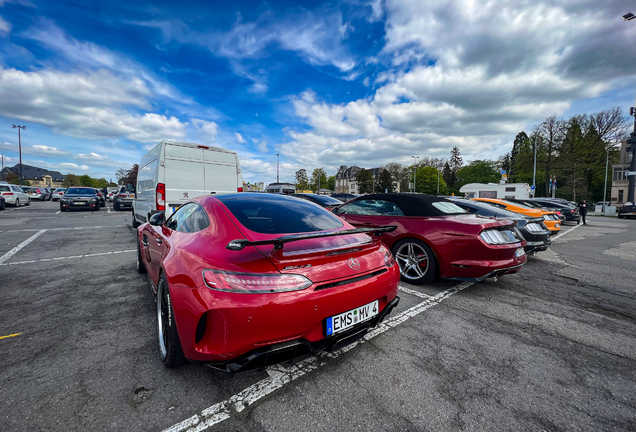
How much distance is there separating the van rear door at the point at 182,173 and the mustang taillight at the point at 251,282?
6.20m

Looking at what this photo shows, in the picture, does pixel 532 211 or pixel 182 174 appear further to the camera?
pixel 532 211

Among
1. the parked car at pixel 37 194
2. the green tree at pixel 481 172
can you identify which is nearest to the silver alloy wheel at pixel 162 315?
the parked car at pixel 37 194

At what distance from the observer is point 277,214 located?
2613mm

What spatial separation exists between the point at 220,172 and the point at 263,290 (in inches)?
289

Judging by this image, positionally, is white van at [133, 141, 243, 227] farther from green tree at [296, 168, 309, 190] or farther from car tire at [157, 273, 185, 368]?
green tree at [296, 168, 309, 190]

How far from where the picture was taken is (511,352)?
2508 millimetres

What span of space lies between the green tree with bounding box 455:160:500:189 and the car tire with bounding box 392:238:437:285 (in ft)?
256

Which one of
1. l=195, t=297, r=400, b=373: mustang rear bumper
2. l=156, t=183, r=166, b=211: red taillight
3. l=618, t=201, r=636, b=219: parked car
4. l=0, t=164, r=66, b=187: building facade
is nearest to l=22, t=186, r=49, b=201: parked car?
l=156, t=183, r=166, b=211: red taillight

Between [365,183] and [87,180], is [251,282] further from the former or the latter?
[87,180]

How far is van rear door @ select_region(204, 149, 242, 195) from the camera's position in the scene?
8.06 metres

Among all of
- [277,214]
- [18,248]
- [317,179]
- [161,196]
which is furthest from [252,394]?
[317,179]

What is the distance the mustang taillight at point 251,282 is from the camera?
1699 millimetres

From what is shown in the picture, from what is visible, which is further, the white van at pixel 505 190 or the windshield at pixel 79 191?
the white van at pixel 505 190

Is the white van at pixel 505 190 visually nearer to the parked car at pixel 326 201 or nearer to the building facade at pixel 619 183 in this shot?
the building facade at pixel 619 183
